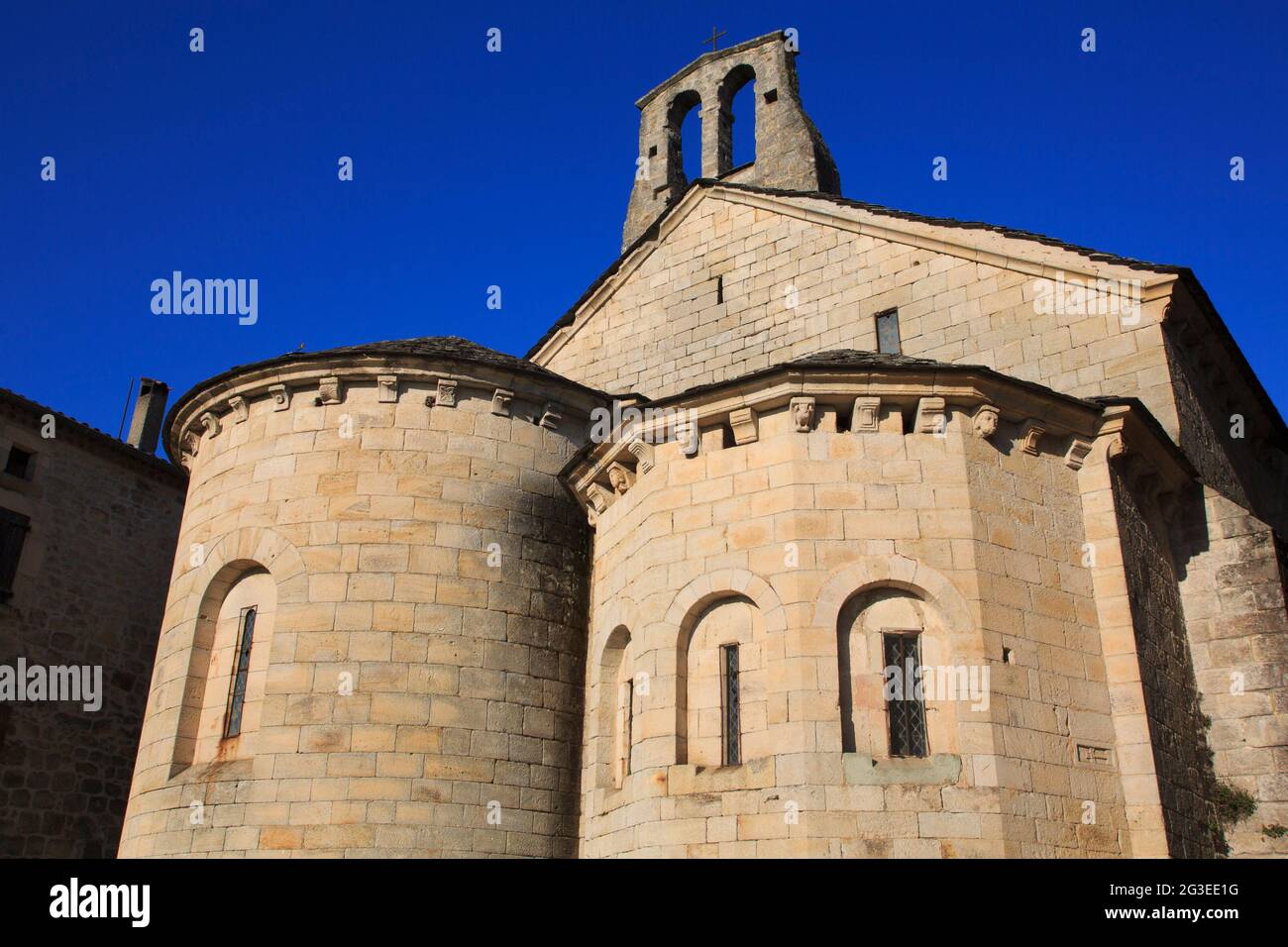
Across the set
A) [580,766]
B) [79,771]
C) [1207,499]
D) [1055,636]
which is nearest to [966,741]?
[1055,636]

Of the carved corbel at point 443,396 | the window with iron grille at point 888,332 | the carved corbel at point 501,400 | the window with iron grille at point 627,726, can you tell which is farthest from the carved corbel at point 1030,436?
the carved corbel at point 443,396

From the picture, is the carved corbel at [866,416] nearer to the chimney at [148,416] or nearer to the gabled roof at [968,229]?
the gabled roof at [968,229]

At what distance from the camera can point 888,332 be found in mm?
14000

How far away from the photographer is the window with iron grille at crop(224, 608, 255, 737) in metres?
10.9

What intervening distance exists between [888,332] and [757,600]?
600cm

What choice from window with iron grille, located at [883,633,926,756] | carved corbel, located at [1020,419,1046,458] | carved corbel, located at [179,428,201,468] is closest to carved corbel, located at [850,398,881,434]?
carved corbel, located at [1020,419,1046,458]

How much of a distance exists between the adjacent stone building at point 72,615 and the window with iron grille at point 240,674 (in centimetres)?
639

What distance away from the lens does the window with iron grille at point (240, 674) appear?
10898mm

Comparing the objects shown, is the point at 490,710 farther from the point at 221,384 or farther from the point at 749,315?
the point at 749,315

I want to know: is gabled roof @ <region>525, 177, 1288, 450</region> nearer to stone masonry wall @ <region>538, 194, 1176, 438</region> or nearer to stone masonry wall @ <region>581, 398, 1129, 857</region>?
stone masonry wall @ <region>538, 194, 1176, 438</region>

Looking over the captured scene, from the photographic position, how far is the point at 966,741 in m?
8.40

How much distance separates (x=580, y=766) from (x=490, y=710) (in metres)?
1.15
